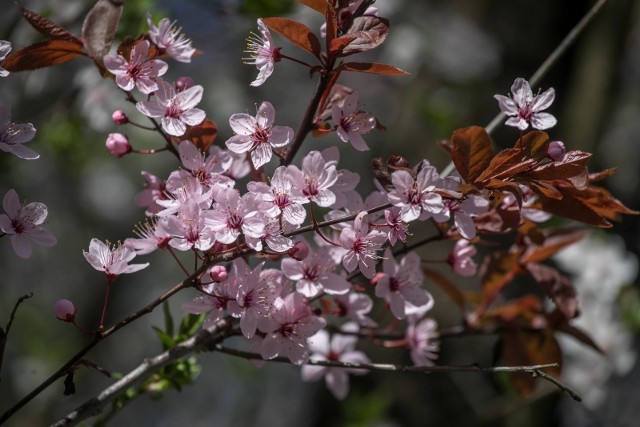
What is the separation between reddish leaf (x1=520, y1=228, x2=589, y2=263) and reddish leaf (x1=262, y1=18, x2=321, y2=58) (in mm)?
487

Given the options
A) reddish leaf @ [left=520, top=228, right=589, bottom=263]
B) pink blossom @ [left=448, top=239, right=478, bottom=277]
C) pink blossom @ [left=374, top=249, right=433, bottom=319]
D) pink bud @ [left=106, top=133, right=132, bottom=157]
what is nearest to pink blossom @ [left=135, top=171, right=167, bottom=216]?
pink bud @ [left=106, top=133, right=132, bottom=157]

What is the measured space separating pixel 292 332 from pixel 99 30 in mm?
431

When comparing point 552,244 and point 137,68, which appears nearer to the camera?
point 137,68

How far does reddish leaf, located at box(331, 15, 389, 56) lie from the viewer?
0.77m

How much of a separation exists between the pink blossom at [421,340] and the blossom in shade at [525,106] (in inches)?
15.0

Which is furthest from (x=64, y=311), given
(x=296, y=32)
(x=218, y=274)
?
(x=296, y=32)

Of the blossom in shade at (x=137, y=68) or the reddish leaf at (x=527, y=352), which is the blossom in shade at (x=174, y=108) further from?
the reddish leaf at (x=527, y=352)

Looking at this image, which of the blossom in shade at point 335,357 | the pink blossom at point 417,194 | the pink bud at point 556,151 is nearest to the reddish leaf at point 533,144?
the pink bud at point 556,151

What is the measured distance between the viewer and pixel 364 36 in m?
0.78

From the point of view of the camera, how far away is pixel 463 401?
254 centimetres

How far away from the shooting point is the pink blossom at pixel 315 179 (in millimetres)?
776

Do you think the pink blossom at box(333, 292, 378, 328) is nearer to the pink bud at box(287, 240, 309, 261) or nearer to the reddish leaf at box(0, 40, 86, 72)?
the pink bud at box(287, 240, 309, 261)

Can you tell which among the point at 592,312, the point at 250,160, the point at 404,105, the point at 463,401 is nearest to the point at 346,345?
the point at 250,160

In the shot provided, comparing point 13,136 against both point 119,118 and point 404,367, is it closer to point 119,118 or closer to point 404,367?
point 119,118
